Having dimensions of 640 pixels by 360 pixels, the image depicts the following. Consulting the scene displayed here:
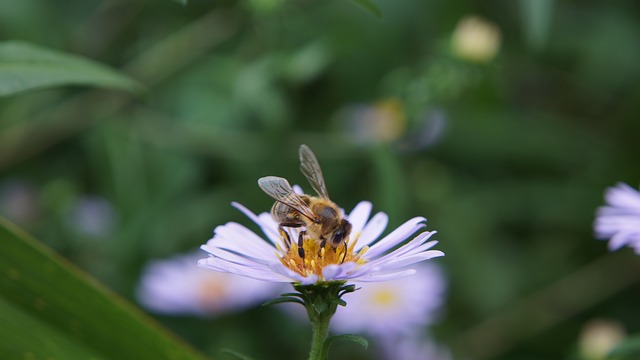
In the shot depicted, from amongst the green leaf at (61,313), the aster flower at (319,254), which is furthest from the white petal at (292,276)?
the green leaf at (61,313)

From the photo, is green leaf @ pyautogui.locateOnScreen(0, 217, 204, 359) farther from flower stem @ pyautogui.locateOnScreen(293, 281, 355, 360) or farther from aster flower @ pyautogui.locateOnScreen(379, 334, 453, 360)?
aster flower @ pyautogui.locateOnScreen(379, 334, 453, 360)

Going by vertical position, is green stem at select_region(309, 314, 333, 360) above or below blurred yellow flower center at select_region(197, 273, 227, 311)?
below

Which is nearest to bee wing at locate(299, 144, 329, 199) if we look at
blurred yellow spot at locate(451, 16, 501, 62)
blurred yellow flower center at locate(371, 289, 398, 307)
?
blurred yellow flower center at locate(371, 289, 398, 307)

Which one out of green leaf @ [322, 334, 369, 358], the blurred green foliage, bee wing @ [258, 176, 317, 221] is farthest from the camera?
the blurred green foliage

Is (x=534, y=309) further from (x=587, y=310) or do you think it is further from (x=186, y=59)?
(x=186, y=59)

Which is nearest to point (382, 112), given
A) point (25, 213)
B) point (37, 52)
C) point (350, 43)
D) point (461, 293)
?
point (350, 43)

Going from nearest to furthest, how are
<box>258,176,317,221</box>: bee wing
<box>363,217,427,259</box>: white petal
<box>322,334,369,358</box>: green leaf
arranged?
<box>322,334,369,358</box>: green leaf, <box>363,217,427,259</box>: white petal, <box>258,176,317,221</box>: bee wing
